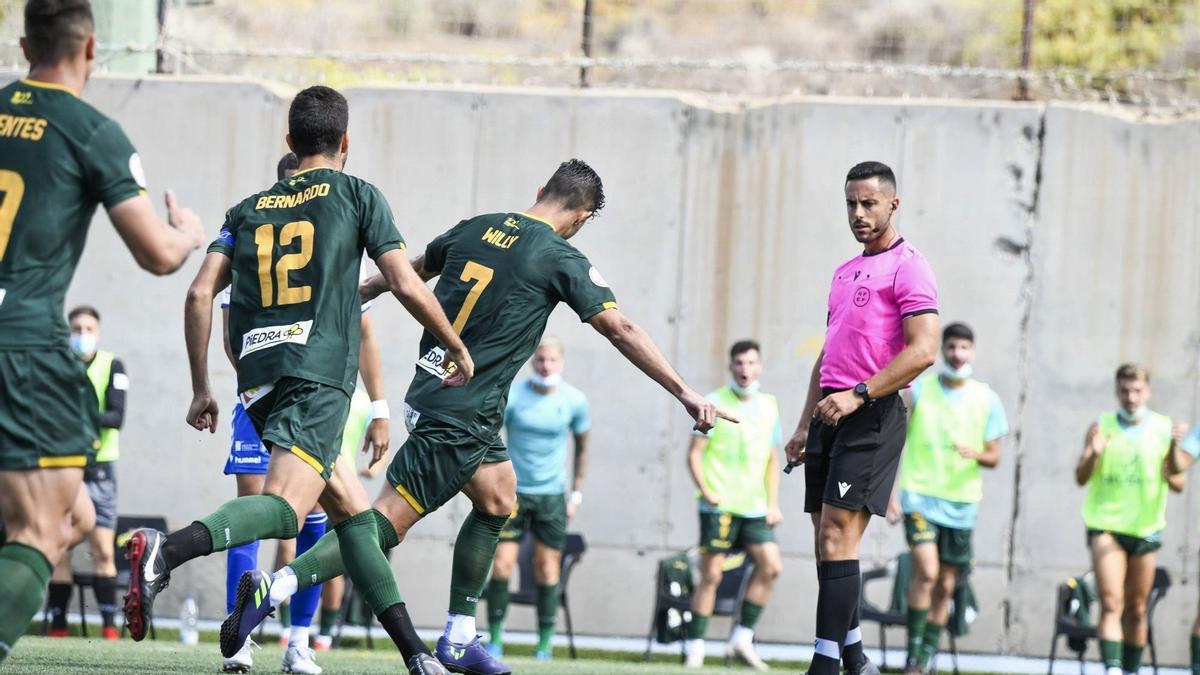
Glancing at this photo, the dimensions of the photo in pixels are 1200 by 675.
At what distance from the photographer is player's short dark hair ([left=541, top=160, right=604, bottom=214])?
20.8 feet

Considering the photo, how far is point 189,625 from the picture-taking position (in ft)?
36.8

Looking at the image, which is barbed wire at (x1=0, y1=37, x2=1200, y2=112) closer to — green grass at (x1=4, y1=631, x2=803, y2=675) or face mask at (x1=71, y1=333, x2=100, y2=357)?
face mask at (x1=71, y1=333, x2=100, y2=357)

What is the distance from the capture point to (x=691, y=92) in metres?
12.9

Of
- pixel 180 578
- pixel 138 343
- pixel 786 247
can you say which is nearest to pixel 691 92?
pixel 786 247

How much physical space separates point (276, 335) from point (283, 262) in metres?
0.27

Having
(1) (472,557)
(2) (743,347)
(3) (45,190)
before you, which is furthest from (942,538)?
(3) (45,190)

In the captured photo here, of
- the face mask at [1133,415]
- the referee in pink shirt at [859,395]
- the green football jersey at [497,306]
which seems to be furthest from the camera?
the face mask at [1133,415]

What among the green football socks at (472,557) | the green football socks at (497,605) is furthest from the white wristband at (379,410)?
the green football socks at (497,605)

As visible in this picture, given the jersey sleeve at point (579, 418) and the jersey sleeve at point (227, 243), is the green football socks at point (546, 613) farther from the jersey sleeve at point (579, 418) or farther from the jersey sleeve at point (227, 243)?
the jersey sleeve at point (227, 243)

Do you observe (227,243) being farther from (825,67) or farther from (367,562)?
(825,67)

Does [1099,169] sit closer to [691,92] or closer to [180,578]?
[691,92]

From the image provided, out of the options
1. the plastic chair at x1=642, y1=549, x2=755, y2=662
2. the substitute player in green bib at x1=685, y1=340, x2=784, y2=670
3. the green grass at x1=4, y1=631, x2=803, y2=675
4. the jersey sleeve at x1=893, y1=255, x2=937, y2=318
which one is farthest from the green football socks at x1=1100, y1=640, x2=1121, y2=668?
the jersey sleeve at x1=893, y1=255, x2=937, y2=318

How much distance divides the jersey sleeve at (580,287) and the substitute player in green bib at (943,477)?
514 centimetres

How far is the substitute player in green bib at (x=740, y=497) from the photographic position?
11.0 metres
